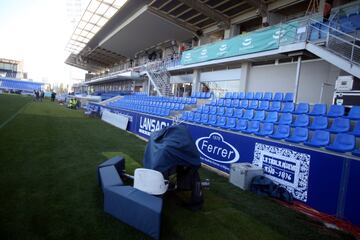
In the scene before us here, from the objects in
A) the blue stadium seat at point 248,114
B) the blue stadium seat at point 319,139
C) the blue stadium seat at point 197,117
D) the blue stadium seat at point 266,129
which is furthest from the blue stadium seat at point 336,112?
the blue stadium seat at point 197,117

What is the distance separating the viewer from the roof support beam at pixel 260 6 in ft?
49.0

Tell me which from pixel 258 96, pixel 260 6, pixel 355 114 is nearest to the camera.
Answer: pixel 355 114

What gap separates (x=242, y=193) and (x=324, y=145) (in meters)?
2.04

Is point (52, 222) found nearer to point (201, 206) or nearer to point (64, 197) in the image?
point (64, 197)

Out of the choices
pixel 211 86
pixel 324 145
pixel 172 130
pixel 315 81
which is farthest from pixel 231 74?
pixel 172 130

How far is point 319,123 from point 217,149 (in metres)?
2.83

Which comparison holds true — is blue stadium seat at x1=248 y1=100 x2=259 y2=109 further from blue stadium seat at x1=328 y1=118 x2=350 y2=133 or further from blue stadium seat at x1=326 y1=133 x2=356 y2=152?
blue stadium seat at x1=326 y1=133 x2=356 y2=152

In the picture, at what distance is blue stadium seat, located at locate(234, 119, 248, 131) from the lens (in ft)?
25.5

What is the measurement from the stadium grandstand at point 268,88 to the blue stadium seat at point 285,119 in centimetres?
4

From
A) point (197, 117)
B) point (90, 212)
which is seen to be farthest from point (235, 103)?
point (90, 212)

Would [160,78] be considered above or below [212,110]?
above

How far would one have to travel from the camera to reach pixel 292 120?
280 inches

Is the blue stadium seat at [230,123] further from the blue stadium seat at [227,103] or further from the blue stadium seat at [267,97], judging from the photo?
the blue stadium seat at [267,97]

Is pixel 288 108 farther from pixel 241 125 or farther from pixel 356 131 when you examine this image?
pixel 356 131
